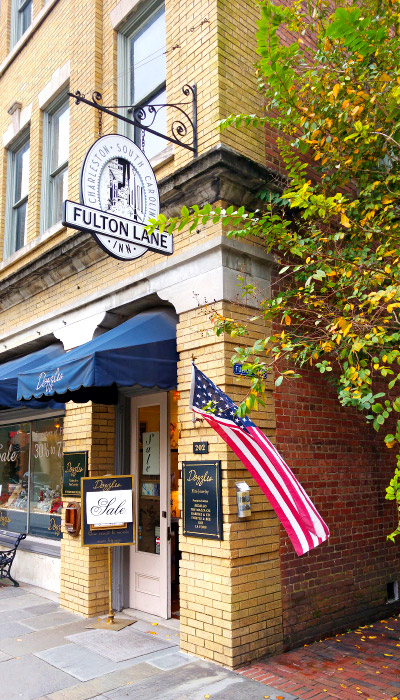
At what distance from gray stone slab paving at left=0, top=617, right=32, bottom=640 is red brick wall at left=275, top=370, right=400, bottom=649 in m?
3.03

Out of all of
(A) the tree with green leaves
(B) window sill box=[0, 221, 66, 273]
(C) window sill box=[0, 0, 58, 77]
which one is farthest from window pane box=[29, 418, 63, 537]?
(C) window sill box=[0, 0, 58, 77]

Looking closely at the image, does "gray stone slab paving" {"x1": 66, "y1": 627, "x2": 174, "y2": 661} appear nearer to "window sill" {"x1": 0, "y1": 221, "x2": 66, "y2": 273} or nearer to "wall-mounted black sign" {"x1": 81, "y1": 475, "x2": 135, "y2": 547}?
"wall-mounted black sign" {"x1": 81, "y1": 475, "x2": 135, "y2": 547}

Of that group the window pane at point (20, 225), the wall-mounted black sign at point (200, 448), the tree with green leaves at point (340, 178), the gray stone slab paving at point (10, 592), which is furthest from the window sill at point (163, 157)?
the gray stone slab paving at point (10, 592)

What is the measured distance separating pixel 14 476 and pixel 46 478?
1636 mm

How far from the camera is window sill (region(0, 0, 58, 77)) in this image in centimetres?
1012

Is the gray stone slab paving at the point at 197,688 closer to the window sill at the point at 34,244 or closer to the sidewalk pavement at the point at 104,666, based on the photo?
the sidewalk pavement at the point at 104,666

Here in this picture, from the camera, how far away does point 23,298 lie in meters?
9.77

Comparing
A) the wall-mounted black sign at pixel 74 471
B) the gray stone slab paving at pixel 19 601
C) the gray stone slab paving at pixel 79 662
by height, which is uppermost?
the wall-mounted black sign at pixel 74 471

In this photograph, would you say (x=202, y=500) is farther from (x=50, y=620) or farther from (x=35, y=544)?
(x=35, y=544)

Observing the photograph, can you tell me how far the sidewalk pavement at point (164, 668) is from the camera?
4816mm

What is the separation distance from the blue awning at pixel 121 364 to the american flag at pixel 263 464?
101 cm

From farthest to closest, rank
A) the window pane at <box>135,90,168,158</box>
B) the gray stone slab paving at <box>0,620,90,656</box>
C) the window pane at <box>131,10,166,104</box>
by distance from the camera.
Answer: the window pane at <box>131,10,166,104</box> < the window pane at <box>135,90,168,158</box> < the gray stone slab paving at <box>0,620,90,656</box>

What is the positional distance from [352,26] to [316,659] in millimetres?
5696

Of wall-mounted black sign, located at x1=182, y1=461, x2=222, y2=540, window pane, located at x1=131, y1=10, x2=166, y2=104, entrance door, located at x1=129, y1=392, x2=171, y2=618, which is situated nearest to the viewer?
wall-mounted black sign, located at x1=182, y1=461, x2=222, y2=540
